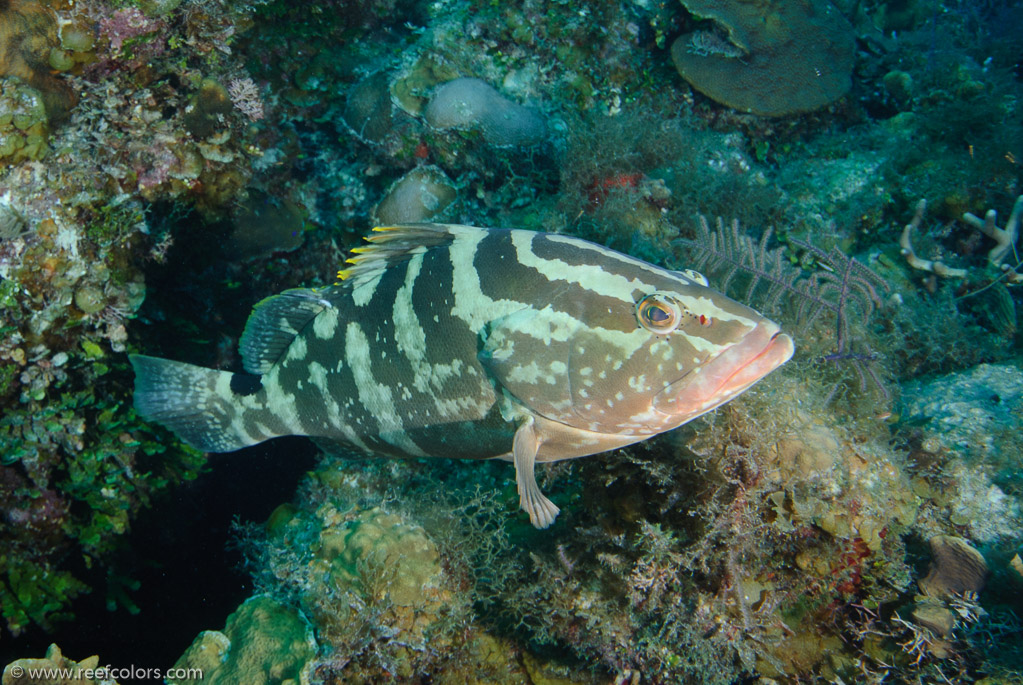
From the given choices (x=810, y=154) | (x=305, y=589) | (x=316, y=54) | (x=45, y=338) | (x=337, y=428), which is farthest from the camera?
(x=810, y=154)

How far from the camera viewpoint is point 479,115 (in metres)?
4.54

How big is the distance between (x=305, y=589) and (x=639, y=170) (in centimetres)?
419

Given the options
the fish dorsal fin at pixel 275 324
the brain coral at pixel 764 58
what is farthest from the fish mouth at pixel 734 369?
the brain coral at pixel 764 58

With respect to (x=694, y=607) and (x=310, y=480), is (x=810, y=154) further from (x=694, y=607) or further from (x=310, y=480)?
(x=310, y=480)

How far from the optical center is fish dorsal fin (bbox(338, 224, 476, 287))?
2.87 m

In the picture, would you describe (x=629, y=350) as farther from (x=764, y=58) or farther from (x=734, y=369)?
(x=764, y=58)

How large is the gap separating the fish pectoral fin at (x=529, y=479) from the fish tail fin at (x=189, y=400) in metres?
2.21

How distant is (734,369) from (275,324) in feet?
9.78

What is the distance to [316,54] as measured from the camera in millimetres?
5164

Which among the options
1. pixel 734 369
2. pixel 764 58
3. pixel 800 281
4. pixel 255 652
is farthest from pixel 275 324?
pixel 764 58

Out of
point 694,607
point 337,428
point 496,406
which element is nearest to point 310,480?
point 337,428

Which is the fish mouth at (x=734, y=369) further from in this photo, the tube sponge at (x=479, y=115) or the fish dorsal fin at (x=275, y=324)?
the tube sponge at (x=479, y=115)

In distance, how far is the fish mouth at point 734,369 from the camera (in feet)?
7.31

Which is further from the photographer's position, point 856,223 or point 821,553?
point 856,223
